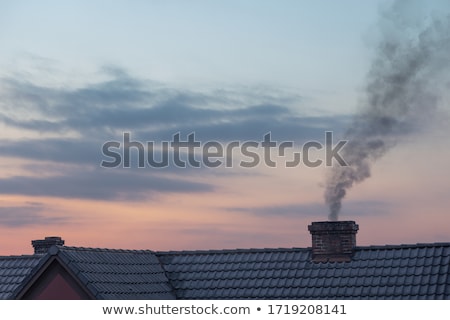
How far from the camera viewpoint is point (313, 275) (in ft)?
96.9

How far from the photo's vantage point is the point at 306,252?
3070cm

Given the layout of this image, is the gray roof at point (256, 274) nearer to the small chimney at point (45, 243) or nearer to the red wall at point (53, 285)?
the red wall at point (53, 285)

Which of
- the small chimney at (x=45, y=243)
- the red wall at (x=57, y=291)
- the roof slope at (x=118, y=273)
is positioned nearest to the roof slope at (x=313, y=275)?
the roof slope at (x=118, y=273)

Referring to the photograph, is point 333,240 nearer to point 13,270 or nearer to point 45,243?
point 13,270

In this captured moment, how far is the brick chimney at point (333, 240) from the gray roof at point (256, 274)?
0.23 m

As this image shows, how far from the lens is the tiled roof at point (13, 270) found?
31734mm

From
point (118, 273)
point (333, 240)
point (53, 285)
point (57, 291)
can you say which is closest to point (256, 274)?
point (333, 240)

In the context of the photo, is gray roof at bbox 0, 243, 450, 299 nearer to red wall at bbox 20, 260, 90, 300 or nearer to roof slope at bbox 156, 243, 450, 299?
roof slope at bbox 156, 243, 450, 299

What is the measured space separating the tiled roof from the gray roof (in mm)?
49

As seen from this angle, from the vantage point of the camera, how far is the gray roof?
2833cm

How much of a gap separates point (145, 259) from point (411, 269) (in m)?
8.62
